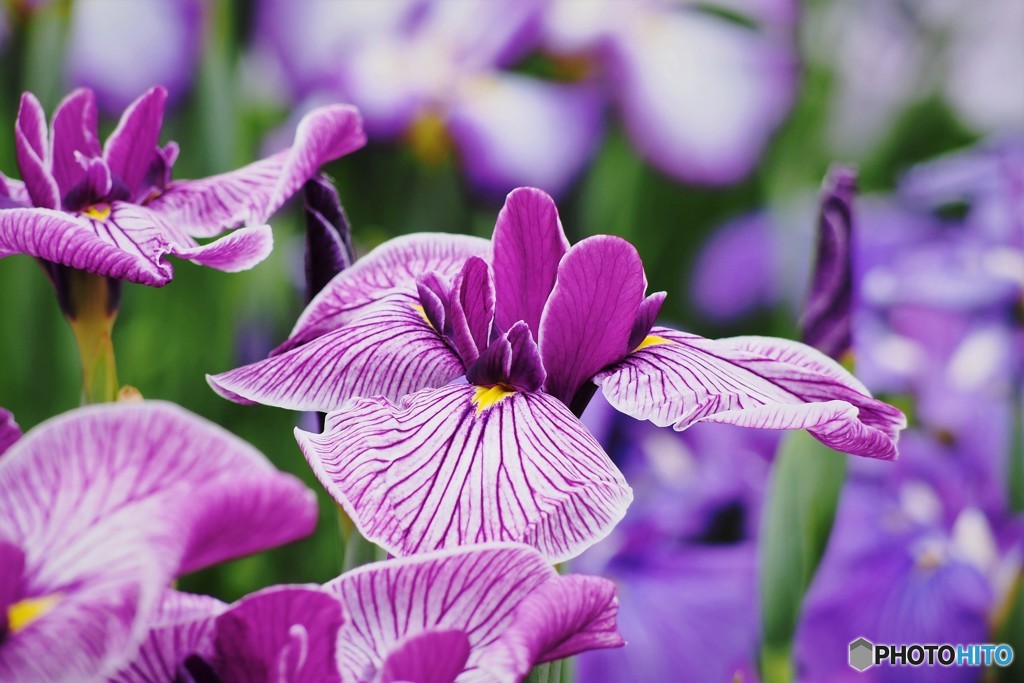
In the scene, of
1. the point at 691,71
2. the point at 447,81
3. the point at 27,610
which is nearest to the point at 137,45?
the point at 447,81

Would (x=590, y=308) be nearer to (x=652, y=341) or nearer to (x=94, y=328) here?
(x=652, y=341)

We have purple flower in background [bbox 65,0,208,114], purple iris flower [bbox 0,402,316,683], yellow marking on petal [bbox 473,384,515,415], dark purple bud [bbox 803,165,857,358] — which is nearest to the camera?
purple iris flower [bbox 0,402,316,683]

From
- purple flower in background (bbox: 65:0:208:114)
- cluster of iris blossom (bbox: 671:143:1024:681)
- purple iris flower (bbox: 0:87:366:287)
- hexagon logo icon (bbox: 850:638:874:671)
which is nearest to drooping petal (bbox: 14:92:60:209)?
purple iris flower (bbox: 0:87:366:287)

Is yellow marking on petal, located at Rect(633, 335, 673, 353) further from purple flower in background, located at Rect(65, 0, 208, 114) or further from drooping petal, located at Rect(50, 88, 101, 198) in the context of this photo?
purple flower in background, located at Rect(65, 0, 208, 114)

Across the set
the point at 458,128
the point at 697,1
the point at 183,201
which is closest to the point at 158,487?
the point at 183,201

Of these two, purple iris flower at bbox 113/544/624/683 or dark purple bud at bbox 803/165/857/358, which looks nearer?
purple iris flower at bbox 113/544/624/683

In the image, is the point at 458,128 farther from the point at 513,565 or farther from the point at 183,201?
the point at 513,565

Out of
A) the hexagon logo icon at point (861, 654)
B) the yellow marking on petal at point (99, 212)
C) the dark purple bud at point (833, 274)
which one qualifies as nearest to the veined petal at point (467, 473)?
the yellow marking on petal at point (99, 212)

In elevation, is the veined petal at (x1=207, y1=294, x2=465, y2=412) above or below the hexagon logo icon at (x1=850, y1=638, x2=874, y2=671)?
above
